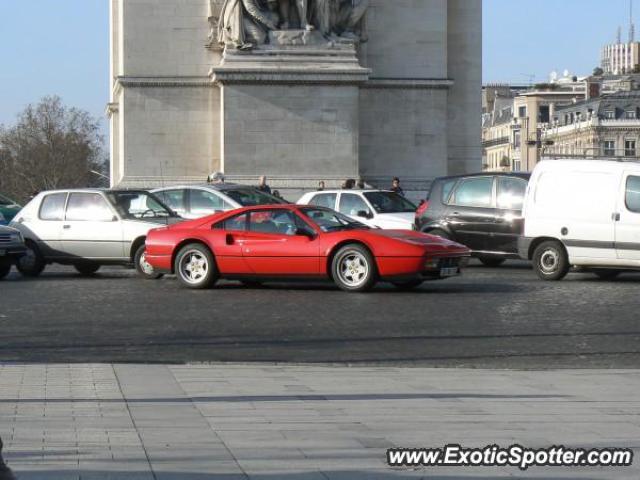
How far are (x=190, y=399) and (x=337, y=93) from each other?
27.4 m

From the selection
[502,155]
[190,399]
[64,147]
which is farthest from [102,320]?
[502,155]

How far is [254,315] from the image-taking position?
1780 cm

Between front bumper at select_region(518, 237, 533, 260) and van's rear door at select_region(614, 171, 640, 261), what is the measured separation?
147 cm

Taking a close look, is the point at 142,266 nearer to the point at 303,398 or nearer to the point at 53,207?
the point at 53,207

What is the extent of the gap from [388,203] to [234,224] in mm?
8323

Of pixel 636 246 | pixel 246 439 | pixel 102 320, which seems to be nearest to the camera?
pixel 246 439

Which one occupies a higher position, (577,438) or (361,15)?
(361,15)

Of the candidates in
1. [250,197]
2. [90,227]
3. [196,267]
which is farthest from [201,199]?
[196,267]

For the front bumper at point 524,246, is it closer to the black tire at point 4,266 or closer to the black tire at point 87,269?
the black tire at point 87,269

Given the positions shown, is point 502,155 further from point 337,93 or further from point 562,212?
point 562,212

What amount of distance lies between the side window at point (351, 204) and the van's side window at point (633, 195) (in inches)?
296

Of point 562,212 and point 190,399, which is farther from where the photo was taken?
point 562,212

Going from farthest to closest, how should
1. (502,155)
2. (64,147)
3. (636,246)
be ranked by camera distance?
(502,155), (64,147), (636,246)

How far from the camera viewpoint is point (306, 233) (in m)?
21.0
